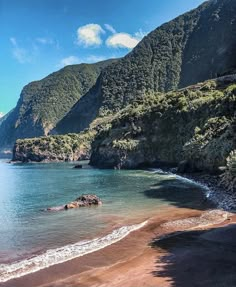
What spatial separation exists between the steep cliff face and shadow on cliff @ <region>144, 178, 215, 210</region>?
24.1 metres

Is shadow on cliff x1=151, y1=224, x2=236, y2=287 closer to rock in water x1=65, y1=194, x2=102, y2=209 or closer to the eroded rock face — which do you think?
the eroded rock face

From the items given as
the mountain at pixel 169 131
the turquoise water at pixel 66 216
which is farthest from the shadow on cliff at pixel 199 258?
the mountain at pixel 169 131

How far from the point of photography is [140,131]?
427 feet

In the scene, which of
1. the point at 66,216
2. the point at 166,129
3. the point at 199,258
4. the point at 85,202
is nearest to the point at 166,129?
the point at 166,129

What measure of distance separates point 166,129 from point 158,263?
99.9 metres

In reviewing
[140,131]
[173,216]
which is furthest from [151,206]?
[140,131]

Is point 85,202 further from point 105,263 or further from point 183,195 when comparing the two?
point 105,263

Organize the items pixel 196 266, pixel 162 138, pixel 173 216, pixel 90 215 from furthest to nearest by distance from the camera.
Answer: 1. pixel 162 138
2. pixel 90 215
3. pixel 173 216
4. pixel 196 266

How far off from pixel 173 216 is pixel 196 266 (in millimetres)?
15605

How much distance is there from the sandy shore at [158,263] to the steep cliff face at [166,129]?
54613 millimetres

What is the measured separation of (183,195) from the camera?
51719 mm

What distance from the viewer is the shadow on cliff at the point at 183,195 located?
4317 cm

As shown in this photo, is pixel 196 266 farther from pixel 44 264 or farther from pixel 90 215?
pixel 90 215

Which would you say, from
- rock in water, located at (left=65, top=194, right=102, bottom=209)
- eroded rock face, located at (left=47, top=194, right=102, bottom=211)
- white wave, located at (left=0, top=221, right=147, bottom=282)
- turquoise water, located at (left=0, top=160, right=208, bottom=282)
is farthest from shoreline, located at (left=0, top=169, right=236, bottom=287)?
rock in water, located at (left=65, top=194, right=102, bottom=209)
